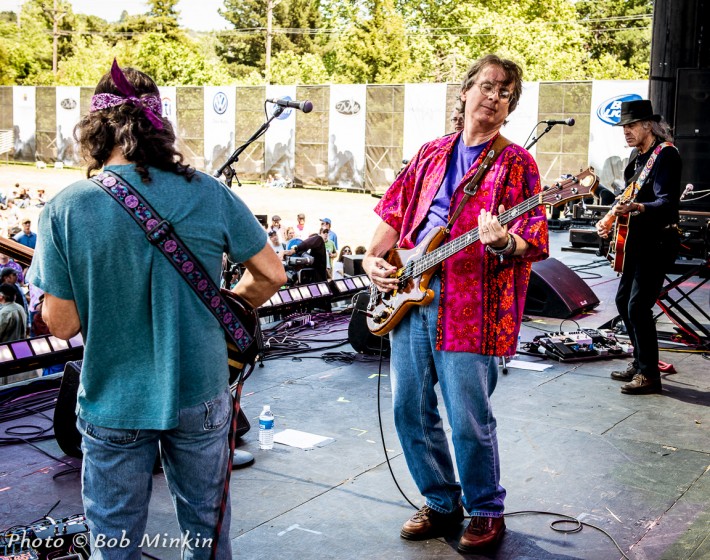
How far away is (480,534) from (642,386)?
3.10 meters

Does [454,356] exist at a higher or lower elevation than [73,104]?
lower

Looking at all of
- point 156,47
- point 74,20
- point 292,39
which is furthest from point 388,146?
point 74,20

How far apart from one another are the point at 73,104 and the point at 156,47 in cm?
1427

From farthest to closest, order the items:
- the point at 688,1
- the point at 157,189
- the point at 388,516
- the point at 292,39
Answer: the point at 292,39, the point at 688,1, the point at 388,516, the point at 157,189

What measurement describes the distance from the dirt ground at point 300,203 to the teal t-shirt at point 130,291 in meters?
17.3

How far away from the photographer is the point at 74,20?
69.7 metres

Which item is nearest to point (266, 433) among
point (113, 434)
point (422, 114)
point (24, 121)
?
point (113, 434)

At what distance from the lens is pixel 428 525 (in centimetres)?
361

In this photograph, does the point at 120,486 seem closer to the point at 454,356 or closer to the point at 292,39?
the point at 454,356

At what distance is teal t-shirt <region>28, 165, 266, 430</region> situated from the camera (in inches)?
86.7

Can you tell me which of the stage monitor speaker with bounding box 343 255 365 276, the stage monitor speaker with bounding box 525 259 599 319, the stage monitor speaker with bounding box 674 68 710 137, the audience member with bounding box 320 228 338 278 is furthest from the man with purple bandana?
the audience member with bounding box 320 228 338 278

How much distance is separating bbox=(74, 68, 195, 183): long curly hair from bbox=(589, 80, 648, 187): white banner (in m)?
24.4

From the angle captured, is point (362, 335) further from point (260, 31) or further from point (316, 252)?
point (260, 31)

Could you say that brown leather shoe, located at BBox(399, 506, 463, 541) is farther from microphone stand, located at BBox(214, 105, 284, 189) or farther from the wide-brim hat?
the wide-brim hat
